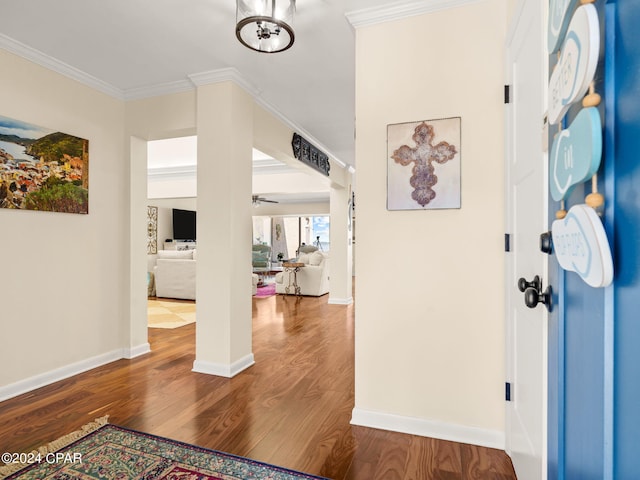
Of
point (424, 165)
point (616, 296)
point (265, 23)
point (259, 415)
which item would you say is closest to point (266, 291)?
point (259, 415)

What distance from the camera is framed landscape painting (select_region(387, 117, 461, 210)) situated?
81.0 inches

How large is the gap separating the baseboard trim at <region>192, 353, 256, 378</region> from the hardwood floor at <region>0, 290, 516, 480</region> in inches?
2.8

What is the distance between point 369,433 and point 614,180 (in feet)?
6.31

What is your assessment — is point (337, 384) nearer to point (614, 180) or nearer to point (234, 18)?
point (614, 180)

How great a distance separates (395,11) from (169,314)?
4857 millimetres

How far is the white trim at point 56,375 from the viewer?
2582mm

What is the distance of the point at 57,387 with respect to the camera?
9.03ft

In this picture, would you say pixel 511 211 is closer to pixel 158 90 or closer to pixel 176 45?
pixel 176 45

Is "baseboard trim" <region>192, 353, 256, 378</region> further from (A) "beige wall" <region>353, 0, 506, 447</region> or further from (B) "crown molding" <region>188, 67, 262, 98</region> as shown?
(B) "crown molding" <region>188, 67, 262, 98</region>

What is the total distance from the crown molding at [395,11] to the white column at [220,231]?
1285 millimetres

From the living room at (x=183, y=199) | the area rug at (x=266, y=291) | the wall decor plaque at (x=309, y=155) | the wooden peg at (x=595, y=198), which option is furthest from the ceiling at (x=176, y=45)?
the area rug at (x=266, y=291)

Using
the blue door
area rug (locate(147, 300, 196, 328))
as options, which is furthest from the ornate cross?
area rug (locate(147, 300, 196, 328))

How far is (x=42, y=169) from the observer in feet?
9.16

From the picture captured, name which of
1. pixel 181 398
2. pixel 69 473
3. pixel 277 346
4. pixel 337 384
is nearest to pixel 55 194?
pixel 181 398
